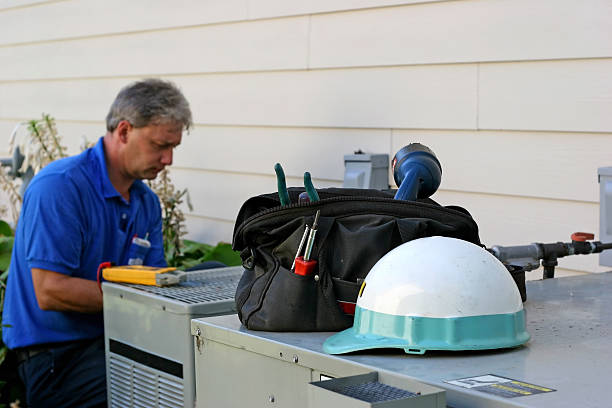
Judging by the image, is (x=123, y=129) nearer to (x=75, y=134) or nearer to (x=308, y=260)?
(x=75, y=134)

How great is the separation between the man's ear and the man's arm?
81 cm

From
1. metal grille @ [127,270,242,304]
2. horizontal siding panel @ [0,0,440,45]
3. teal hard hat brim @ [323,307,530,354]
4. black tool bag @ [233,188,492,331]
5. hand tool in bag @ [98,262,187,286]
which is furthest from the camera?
horizontal siding panel @ [0,0,440,45]

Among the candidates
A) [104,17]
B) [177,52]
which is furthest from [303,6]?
[104,17]

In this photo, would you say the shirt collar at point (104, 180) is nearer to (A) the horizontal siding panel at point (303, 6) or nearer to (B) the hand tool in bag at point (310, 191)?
(A) the horizontal siding panel at point (303, 6)

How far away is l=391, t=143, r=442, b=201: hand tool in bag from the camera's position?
1.96 metres

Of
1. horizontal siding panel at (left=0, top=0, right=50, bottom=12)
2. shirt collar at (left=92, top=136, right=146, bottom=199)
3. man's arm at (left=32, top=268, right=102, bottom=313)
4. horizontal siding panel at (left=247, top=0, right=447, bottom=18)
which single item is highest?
horizontal siding panel at (left=0, top=0, right=50, bottom=12)

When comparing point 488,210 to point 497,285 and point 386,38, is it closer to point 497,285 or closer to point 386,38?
point 386,38

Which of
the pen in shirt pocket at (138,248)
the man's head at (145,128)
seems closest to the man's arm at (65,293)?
the pen in shirt pocket at (138,248)

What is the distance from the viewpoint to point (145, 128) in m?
4.04

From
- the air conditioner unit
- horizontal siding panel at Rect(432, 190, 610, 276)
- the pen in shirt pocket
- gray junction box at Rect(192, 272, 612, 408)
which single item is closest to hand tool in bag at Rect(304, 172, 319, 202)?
gray junction box at Rect(192, 272, 612, 408)

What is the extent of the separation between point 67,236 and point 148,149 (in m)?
0.64

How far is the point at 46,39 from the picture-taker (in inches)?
241

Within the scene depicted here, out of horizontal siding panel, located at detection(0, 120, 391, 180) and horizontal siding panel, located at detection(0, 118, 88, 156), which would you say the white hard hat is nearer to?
horizontal siding panel, located at detection(0, 120, 391, 180)

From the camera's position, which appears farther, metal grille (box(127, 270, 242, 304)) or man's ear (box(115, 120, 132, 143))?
man's ear (box(115, 120, 132, 143))
